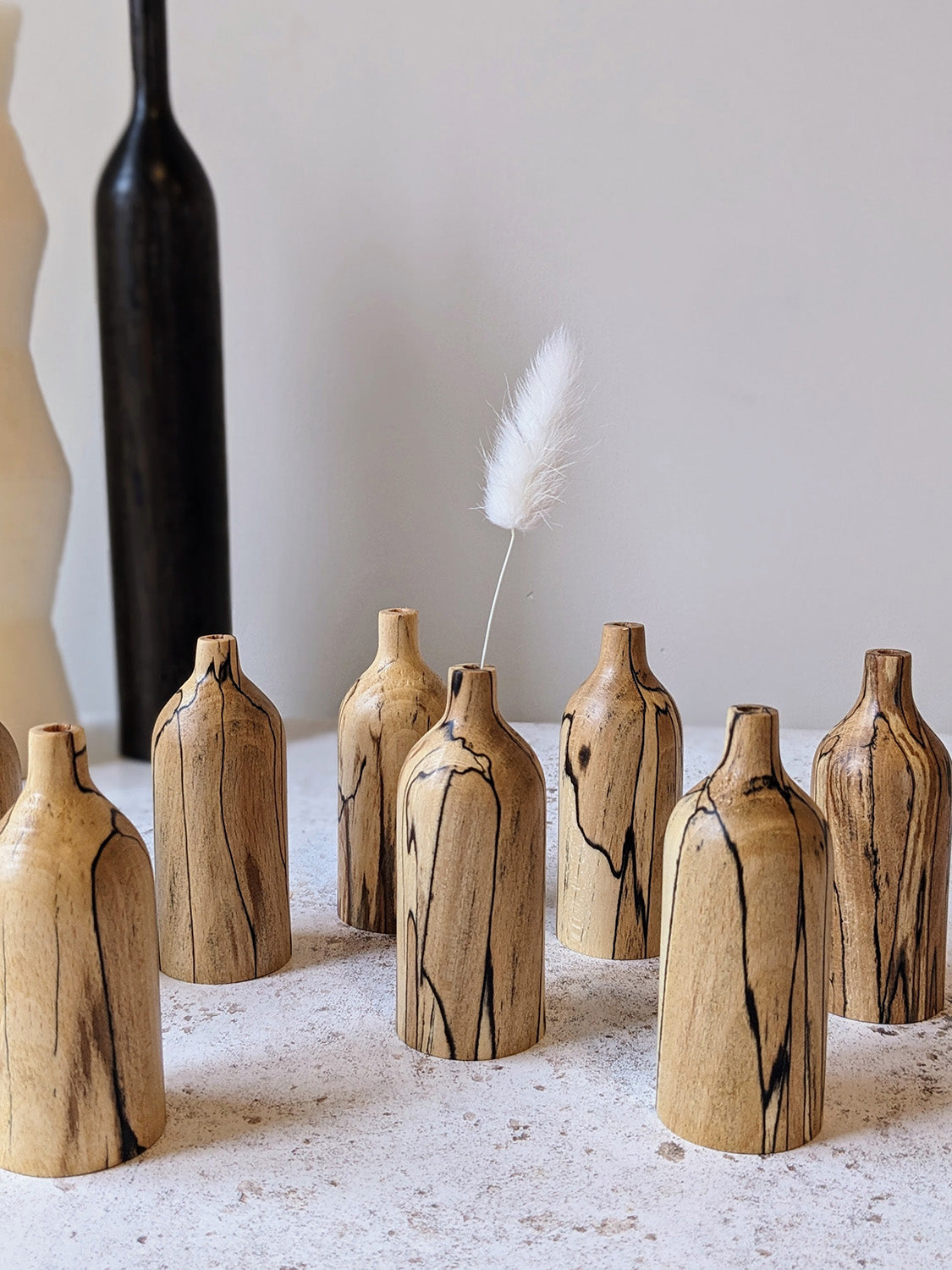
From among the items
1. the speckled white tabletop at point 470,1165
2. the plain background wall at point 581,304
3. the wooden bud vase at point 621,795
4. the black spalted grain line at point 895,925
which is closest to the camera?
the speckled white tabletop at point 470,1165

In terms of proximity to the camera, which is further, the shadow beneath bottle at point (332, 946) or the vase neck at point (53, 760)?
the shadow beneath bottle at point (332, 946)

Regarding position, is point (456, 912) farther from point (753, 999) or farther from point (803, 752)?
point (803, 752)

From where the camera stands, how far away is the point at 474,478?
6.93ft

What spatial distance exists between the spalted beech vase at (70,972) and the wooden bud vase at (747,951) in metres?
0.38

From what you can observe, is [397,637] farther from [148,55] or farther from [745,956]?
[148,55]

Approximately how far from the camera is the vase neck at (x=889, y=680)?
3.43ft

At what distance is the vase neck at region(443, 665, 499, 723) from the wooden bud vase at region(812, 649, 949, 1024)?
0.32 metres

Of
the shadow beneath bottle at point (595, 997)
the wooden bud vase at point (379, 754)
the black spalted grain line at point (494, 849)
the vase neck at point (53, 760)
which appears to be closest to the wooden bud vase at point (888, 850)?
the shadow beneath bottle at point (595, 997)

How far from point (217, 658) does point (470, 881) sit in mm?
342

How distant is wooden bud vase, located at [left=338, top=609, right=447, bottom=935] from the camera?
4.06 feet

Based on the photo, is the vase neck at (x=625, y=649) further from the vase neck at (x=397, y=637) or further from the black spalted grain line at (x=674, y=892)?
the black spalted grain line at (x=674, y=892)

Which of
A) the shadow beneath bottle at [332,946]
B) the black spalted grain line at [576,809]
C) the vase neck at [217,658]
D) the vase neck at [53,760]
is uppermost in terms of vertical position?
the vase neck at [217,658]

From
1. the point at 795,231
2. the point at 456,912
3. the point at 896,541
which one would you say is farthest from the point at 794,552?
the point at 456,912

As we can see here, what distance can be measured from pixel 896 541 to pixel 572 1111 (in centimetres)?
140
